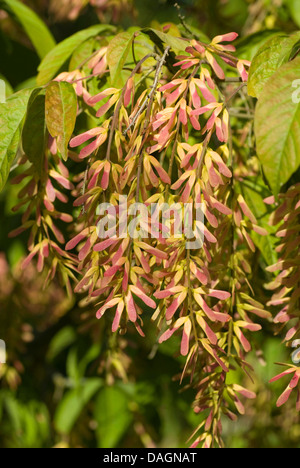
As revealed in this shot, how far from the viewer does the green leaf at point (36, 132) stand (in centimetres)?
74

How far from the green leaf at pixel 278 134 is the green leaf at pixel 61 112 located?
241mm

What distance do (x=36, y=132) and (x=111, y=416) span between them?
0.99 m

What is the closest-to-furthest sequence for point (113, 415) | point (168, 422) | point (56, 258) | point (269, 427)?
point (56, 258), point (113, 415), point (168, 422), point (269, 427)

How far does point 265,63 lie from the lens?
671 millimetres

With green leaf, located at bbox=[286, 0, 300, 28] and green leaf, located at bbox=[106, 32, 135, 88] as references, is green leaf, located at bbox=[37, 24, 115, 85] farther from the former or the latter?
green leaf, located at bbox=[286, 0, 300, 28]


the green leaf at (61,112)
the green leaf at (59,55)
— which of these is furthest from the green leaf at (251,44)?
the green leaf at (61,112)

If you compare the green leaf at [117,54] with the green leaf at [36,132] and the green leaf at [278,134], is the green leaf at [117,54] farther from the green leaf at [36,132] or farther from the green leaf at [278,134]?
the green leaf at [278,134]

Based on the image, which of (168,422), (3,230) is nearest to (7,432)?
(168,422)

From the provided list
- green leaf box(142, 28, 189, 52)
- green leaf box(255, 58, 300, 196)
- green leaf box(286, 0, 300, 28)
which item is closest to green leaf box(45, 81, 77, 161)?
green leaf box(142, 28, 189, 52)

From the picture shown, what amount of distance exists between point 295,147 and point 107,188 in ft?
0.76

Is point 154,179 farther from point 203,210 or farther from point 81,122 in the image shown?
point 81,122

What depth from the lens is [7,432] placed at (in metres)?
2.00

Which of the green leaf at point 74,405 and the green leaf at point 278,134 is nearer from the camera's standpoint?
the green leaf at point 278,134
